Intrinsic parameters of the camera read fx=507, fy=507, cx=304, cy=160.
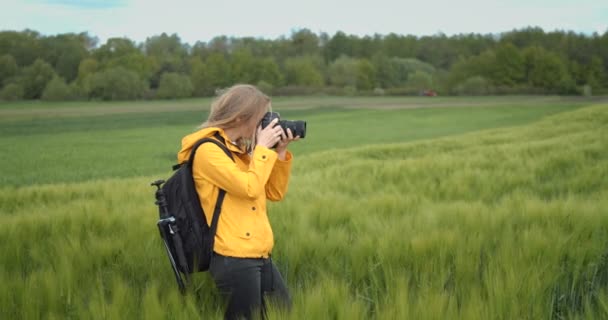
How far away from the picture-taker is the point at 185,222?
8.43ft

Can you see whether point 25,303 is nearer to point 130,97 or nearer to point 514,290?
point 514,290

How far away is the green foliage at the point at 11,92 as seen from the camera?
20.8m

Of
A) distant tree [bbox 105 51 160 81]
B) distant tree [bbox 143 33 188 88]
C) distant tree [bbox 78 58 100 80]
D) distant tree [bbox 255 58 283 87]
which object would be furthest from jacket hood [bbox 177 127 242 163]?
distant tree [bbox 255 58 283 87]

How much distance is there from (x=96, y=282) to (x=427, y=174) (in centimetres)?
505

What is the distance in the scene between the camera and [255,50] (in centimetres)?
6981

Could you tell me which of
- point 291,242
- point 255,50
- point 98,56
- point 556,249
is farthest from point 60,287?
point 255,50

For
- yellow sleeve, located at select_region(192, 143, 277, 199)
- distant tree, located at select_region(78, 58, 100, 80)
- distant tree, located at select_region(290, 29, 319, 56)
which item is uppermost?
distant tree, located at select_region(290, 29, 319, 56)

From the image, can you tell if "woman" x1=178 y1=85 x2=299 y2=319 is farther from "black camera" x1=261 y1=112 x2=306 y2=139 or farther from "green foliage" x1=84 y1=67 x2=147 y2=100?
"green foliage" x1=84 y1=67 x2=147 y2=100

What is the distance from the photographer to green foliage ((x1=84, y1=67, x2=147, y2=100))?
38234mm

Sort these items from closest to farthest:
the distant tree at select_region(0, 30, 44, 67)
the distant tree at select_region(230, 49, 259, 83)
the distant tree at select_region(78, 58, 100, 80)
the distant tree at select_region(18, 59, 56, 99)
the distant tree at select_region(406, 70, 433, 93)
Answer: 1. the distant tree at select_region(0, 30, 44, 67)
2. the distant tree at select_region(18, 59, 56, 99)
3. the distant tree at select_region(78, 58, 100, 80)
4. the distant tree at select_region(230, 49, 259, 83)
5. the distant tree at select_region(406, 70, 433, 93)

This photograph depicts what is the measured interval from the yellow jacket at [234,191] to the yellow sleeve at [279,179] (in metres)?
0.29

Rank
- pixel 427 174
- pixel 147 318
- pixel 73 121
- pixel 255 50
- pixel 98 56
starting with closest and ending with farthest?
pixel 147 318, pixel 427 174, pixel 73 121, pixel 98 56, pixel 255 50

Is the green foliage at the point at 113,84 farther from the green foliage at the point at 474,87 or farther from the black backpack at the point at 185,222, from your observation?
the green foliage at the point at 474,87

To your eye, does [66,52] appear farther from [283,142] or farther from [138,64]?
[283,142]
